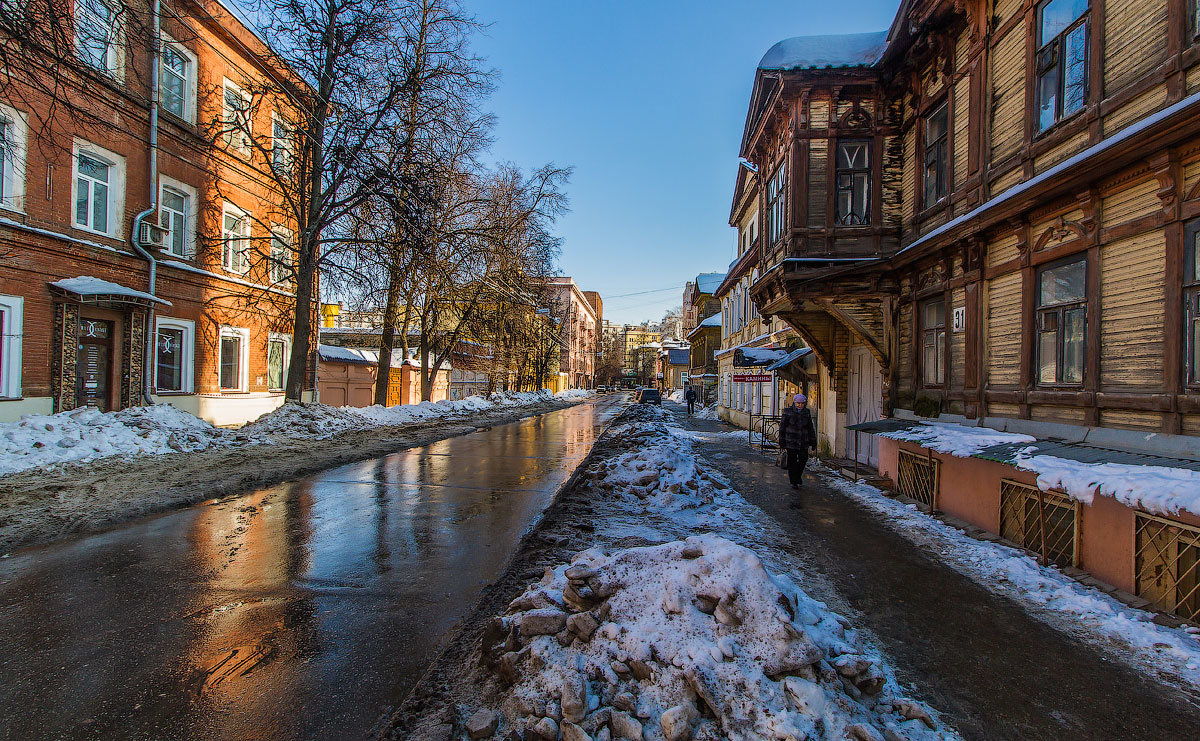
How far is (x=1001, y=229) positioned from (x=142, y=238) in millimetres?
19127

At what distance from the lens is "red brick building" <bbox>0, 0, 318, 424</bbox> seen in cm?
1135

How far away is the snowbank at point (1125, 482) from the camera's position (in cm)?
410

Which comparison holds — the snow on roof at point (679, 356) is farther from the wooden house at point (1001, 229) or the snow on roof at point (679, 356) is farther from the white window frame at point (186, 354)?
the white window frame at point (186, 354)

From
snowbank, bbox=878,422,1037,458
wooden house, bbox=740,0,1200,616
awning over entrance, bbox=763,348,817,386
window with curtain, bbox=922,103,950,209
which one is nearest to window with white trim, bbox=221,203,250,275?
wooden house, bbox=740,0,1200,616

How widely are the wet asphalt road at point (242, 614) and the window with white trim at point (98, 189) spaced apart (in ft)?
34.5

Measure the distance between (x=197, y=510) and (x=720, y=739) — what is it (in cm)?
769

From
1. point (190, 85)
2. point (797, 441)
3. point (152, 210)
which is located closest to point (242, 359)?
point (152, 210)

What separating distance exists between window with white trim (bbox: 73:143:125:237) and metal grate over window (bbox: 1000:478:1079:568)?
19.3 meters

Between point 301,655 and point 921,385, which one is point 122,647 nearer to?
point 301,655

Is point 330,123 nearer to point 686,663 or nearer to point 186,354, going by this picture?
point 186,354

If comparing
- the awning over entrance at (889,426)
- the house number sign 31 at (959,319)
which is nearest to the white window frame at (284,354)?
the awning over entrance at (889,426)

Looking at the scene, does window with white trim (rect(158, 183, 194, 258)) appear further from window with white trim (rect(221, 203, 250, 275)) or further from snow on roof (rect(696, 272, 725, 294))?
snow on roof (rect(696, 272, 725, 294))

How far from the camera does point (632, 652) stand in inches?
122

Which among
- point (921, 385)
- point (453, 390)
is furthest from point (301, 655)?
point (453, 390)
